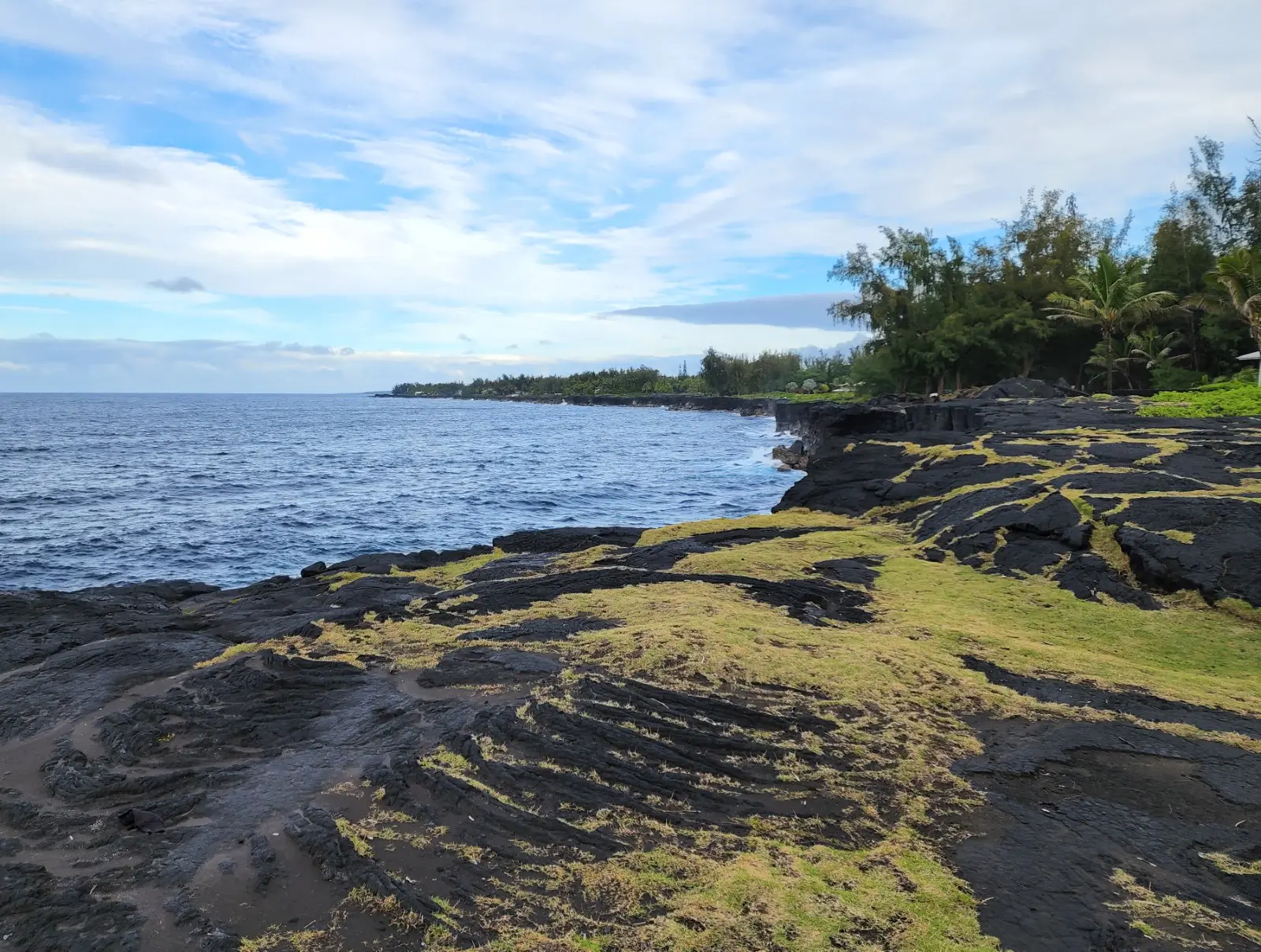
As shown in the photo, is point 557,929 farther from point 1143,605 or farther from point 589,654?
point 1143,605

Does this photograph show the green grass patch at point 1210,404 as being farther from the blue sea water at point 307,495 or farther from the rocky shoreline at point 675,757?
the blue sea water at point 307,495

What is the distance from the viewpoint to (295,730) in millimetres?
6855

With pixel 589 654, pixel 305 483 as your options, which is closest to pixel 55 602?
pixel 589 654

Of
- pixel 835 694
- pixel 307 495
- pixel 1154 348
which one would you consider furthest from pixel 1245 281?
pixel 307 495

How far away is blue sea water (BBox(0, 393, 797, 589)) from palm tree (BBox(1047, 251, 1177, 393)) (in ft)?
52.3

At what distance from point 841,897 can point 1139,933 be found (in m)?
1.54

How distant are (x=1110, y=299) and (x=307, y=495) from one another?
123ft

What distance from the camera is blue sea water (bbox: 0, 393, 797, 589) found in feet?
74.1

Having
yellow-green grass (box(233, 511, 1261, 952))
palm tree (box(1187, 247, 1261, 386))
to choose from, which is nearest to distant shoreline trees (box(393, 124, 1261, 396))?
palm tree (box(1187, 247, 1261, 386))

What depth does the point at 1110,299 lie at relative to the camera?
34031mm

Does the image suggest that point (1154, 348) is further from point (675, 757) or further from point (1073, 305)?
point (675, 757)

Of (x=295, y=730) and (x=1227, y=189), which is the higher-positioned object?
(x=1227, y=189)

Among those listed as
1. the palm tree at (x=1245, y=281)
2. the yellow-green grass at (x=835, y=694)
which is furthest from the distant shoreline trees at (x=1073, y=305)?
the yellow-green grass at (x=835, y=694)

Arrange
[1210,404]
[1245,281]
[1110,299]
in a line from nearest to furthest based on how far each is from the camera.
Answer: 1. [1210,404]
2. [1245,281]
3. [1110,299]
